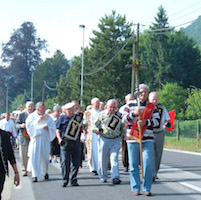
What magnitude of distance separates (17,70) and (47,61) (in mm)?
6172

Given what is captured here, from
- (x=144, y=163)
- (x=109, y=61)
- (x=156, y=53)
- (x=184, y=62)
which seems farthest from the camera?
(x=156, y=53)

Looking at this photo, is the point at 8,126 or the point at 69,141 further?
the point at 8,126

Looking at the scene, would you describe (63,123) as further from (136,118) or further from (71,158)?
(136,118)

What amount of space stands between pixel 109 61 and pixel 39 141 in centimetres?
4904

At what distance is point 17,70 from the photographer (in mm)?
98875

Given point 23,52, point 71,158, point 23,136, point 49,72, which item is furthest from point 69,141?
point 23,52

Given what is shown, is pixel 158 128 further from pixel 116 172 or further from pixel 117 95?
pixel 117 95

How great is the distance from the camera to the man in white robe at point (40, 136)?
11.0m

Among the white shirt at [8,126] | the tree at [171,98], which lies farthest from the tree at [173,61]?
the white shirt at [8,126]

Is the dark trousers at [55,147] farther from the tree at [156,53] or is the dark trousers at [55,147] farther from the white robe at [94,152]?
the tree at [156,53]

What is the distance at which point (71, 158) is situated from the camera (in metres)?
10.5

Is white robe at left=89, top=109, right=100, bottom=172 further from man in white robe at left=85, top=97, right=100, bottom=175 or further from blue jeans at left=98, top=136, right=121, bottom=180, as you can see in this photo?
blue jeans at left=98, top=136, right=121, bottom=180

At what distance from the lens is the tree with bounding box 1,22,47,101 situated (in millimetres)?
99250

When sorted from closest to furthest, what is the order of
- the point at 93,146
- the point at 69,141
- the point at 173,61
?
1. the point at 69,141
2. the point at 93,146
3. the point at 173,61
